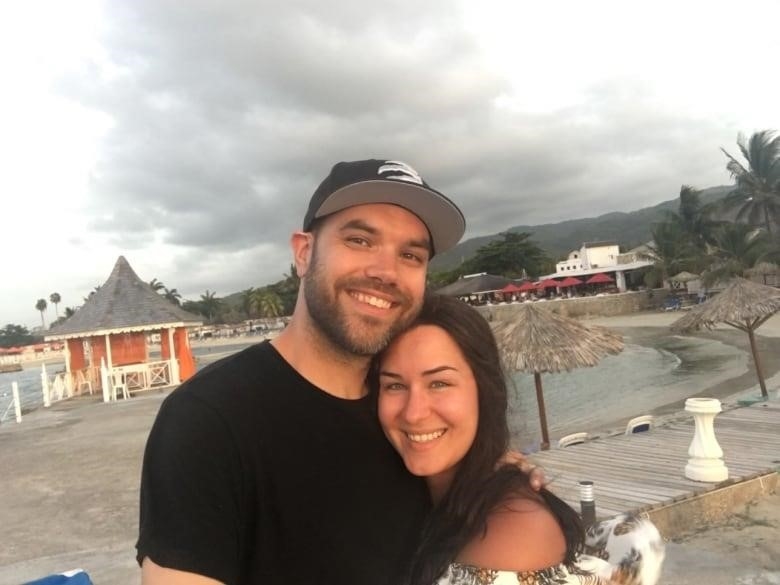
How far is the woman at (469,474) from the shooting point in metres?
1.31

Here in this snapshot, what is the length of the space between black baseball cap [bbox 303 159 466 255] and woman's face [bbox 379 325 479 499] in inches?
14.5

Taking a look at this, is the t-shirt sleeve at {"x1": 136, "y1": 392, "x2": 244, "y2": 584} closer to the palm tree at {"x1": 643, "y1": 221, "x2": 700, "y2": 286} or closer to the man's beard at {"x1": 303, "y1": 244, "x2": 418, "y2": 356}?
the man's beard at {"x1": 303, "y1": 244, "x2": 418, "y2": 356}

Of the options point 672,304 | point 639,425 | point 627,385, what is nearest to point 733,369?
point 627,385

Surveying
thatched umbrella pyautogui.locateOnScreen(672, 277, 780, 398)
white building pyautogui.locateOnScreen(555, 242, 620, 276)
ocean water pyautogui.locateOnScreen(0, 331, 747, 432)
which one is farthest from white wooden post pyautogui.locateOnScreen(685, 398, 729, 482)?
white building pyautogui.locateOnScreen(555, 242, 620, 276)

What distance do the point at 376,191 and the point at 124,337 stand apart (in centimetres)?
2155

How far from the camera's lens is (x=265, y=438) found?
132 centimetres

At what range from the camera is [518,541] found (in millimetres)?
1338

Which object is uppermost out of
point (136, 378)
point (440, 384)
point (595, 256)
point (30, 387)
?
point (595, 256)

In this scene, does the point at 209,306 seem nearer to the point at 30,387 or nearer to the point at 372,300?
the point at 30,387

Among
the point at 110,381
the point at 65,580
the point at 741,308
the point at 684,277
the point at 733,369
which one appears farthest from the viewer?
the point at 684,277

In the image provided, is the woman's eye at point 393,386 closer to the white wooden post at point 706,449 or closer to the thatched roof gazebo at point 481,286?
the white wooden post at point 706,449

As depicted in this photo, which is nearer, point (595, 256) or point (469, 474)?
point (469, 474)

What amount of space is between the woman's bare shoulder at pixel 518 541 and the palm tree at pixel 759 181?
131 feet

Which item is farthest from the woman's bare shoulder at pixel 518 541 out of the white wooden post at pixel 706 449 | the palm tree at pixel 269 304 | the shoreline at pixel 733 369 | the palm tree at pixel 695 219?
the palm tree at pixel 269 304
